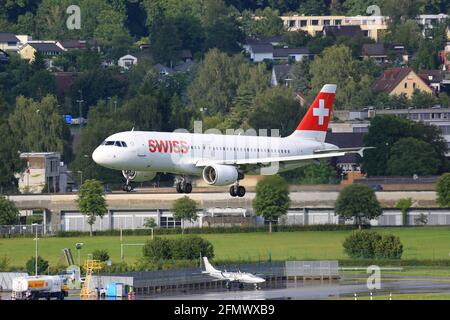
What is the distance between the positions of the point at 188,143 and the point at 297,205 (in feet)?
177

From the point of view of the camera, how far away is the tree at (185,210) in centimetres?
17325

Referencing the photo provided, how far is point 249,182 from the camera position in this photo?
174000 mm

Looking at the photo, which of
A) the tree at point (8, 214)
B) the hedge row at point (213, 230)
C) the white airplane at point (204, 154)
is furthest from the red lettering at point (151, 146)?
the tree at point (8, 214)

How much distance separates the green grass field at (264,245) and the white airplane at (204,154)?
16505 millimetres

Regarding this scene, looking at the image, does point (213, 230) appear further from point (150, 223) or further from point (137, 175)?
point (137, 175)

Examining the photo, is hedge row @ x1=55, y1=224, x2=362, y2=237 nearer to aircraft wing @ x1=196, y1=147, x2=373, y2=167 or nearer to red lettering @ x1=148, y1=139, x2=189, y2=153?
aircraft wing @ x1=196, y1=147, x2=373, y2=167

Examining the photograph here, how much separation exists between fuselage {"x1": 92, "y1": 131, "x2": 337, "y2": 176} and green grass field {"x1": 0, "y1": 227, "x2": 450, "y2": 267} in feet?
72.2

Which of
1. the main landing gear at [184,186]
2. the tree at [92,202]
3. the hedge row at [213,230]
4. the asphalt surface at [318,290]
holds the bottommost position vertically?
the asphalt surface at [318,290]

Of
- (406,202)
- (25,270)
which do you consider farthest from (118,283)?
(406,202)

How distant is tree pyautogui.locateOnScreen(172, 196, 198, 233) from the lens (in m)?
173

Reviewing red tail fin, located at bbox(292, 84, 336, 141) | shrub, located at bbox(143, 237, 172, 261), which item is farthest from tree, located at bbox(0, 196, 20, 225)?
red tail fin, located at bbox(292, 84, 336, 141)

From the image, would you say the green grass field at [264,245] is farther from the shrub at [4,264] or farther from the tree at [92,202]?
the tree at [92,202]
